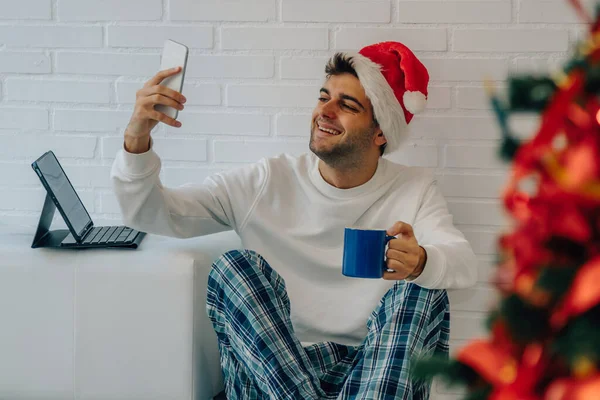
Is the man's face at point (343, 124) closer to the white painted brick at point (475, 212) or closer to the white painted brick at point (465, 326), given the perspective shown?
the white painted brick at point (475, 212)

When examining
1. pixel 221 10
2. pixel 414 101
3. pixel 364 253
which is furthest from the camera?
pixel 221 10

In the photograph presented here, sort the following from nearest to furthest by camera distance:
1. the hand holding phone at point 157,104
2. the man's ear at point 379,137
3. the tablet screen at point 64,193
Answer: the hand holding phone at point 157,104
the tablet screen at point 64,193
the man's ear at point 379,137

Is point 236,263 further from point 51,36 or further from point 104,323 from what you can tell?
point 51,36

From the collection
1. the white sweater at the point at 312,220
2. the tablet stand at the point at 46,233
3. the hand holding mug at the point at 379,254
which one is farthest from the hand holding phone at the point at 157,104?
the hand holding mug at the point at 379,254

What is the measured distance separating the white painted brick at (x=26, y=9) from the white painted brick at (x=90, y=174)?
1.50ft

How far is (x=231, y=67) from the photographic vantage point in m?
2.40

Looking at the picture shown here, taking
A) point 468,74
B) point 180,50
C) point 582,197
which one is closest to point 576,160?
point 582,197

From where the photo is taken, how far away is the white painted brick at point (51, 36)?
2457 millimetres

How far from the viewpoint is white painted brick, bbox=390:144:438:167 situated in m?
2.36

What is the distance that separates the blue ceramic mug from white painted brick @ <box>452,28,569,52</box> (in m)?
0.86

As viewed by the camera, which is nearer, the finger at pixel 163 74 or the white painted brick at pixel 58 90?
the finger at pixel 163 74

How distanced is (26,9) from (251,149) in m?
0.81

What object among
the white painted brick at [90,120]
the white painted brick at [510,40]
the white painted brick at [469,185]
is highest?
the white painted brick at [510,40]

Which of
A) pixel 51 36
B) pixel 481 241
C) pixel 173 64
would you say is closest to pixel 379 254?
pixel 173 64
